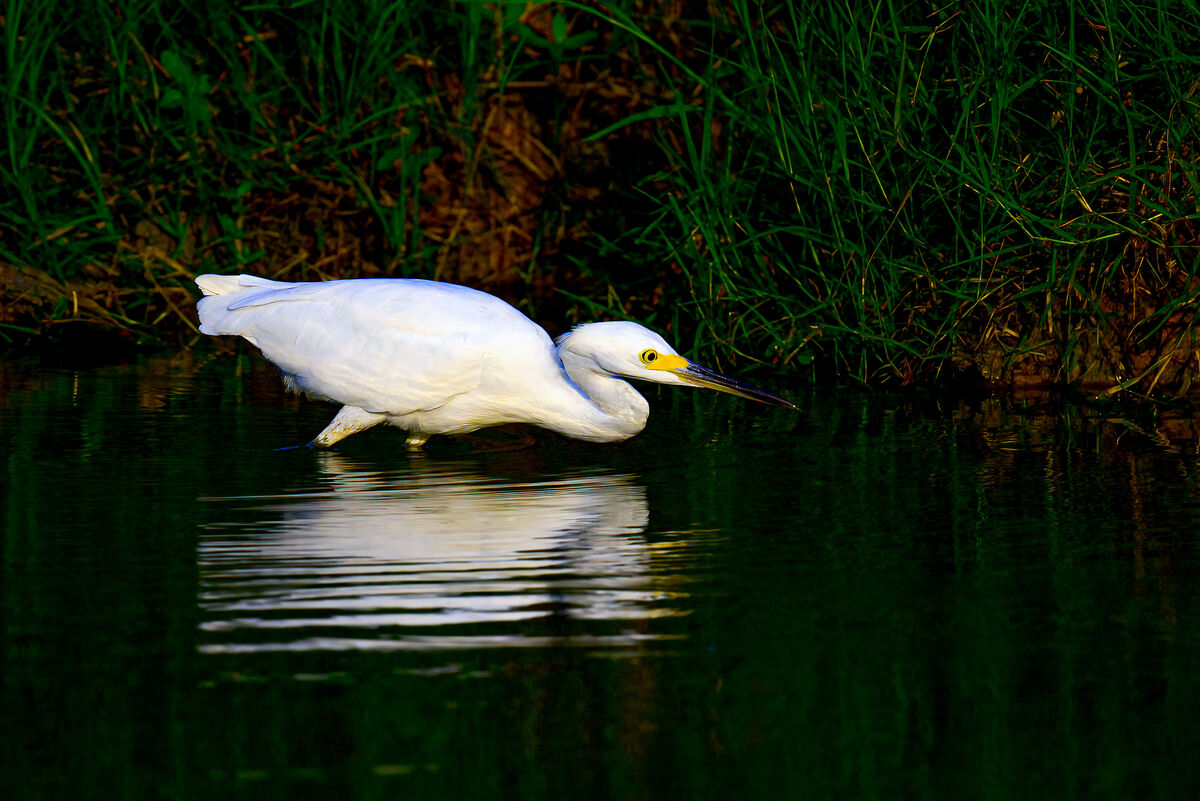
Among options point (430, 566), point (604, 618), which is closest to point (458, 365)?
point (430, 566)

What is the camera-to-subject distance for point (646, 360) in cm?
559

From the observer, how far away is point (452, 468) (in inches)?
220

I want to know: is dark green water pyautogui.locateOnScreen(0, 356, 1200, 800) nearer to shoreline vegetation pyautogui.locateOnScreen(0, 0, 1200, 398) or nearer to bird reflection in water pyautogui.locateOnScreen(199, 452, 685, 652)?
bird reflection in water pyautogui.locateOnScreen(199, 452, 685, 652)

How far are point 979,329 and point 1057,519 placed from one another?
2449 mm

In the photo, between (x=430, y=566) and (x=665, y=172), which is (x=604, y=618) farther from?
(x=665, y=172)

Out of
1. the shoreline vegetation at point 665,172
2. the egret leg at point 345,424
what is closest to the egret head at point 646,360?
the egret leg at point 345,424

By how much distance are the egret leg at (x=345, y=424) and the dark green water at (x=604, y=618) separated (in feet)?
0.38

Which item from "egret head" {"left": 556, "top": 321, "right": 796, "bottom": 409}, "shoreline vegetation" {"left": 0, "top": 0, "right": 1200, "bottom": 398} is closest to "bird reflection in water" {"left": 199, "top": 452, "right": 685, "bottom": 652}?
"egret head" {"left": 556, "top": 321, "right": 796, "bottom": 409}

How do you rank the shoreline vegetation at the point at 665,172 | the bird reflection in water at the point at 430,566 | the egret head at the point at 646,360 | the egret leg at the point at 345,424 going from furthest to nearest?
the shoreline vegetation at the point at 665,172 < the egret leg at the point at 345,424 < the egret head at the point at 646,360 < the bird reflection in water at the point at 430,566

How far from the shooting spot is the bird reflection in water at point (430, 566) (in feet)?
11.3

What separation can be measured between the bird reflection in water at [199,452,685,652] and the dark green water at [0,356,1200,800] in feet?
0.04

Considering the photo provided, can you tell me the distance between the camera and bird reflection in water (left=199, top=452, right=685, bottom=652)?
3.44 metres

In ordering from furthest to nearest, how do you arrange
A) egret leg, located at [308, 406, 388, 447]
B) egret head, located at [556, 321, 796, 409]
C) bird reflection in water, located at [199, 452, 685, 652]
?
egret leg, located at [308, 406, 388, 447] < egret head, located at [556, 321, 796, 409] < bird reflection in water, located at [199, 452, 685, 652]

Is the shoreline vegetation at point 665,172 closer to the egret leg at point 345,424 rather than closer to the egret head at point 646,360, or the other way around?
the egret head at point 646,360
